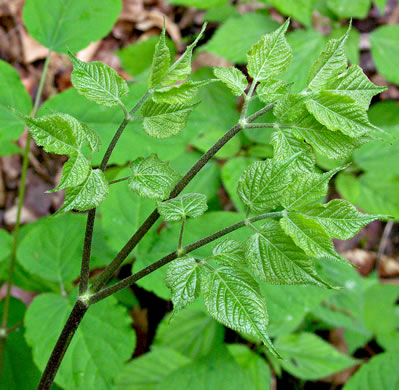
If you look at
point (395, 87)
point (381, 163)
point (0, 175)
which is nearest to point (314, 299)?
point (381, 163)

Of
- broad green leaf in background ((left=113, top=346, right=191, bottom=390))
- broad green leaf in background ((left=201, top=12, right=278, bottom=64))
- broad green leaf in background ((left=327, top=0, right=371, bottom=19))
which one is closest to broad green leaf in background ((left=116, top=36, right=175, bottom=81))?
broad green leaf in background ((left=201, top=12, right=278, bottom=64))

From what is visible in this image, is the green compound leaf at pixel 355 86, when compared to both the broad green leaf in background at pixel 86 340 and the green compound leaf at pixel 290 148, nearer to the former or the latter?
the green compound leaf at pixel 290 148

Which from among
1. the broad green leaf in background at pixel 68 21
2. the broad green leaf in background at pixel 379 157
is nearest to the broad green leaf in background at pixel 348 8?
the broad green leaf in background at pixel 379 157

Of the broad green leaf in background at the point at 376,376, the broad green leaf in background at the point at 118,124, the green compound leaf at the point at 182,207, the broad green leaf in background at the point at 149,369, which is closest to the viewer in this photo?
the green compound leaf at the point at 182,207

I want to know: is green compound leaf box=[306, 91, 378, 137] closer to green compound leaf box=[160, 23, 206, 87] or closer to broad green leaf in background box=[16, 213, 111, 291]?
green compound leaf box=[160, 23, 206, 87]

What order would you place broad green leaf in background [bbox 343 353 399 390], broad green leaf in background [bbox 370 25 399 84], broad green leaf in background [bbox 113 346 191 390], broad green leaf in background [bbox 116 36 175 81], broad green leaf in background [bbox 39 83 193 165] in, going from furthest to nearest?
broad green leaf in background [bbox 116 36 175 81] → broad green leaf in background [bbox 370 25 399 84] → broad green leaf in background [bbox 113 346 191 390] → broad green leaf in background [bbox 343 353 399 390] → broad green leaf in background [bbox 39 83 193 165]
